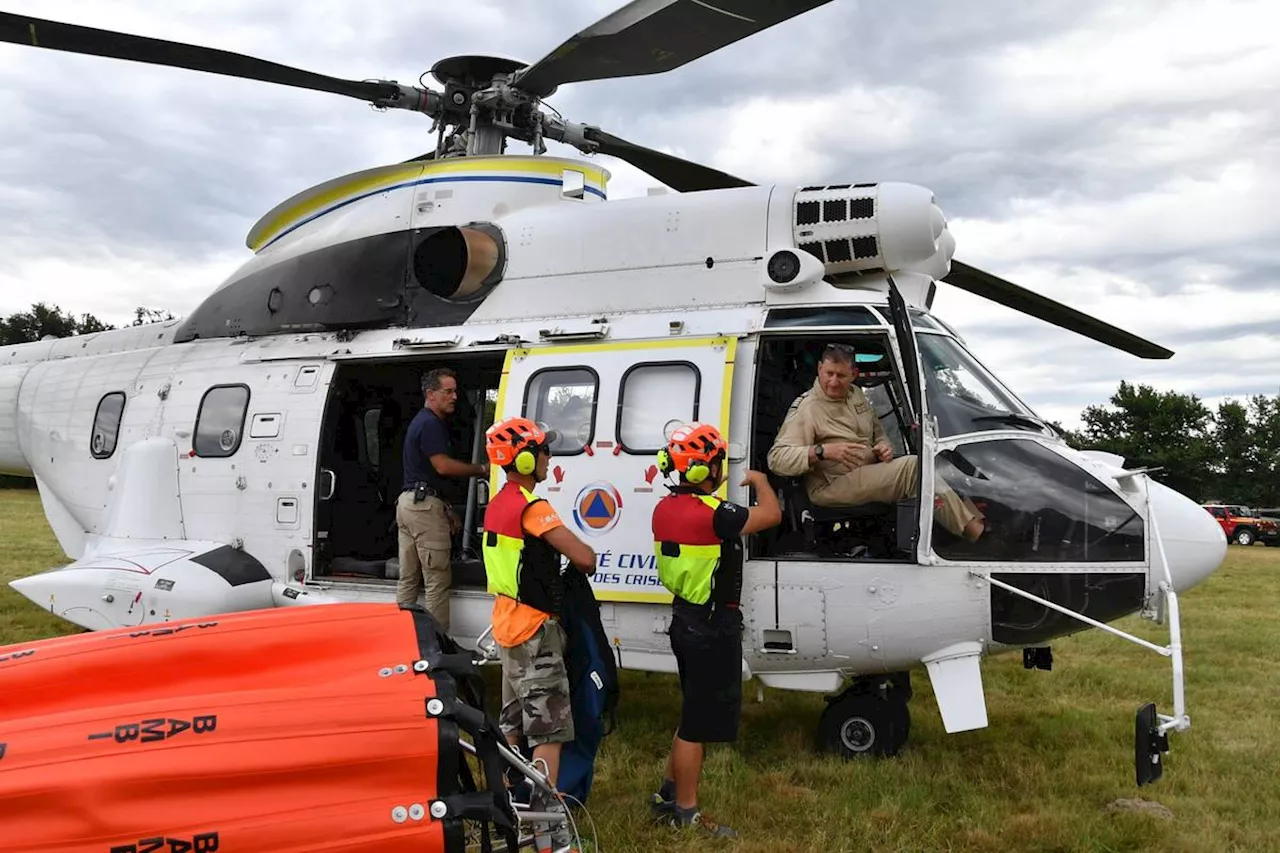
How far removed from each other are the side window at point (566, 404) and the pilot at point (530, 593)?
48.8 inches

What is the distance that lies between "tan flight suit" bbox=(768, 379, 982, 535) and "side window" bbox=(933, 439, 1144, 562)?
9 cm

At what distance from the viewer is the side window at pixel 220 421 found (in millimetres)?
6723

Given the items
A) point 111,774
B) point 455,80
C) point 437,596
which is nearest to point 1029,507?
point 437,596

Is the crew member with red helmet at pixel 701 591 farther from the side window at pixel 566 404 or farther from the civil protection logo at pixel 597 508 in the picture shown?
the side window at pixel 566 404

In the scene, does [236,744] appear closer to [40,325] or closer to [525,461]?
[525,461]

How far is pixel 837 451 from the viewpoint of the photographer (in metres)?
4.93

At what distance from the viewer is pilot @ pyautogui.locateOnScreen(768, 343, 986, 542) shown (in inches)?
194

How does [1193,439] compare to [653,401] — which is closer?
[653,401]

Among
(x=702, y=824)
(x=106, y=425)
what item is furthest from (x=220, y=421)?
(x=702, y=824)

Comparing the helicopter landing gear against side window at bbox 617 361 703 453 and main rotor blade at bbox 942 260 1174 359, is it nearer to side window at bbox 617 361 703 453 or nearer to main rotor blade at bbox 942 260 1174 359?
side window at bbox 617 361 703 453

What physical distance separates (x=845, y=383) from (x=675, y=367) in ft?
3.10

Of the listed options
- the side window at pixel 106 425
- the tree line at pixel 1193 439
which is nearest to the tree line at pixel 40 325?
the tree line at pixel 1193 439

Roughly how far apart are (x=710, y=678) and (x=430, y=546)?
215cm

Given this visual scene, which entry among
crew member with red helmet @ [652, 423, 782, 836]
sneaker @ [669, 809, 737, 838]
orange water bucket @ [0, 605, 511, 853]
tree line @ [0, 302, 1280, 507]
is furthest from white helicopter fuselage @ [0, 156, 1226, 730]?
tree line @ [0, 302, 1280, 507]
